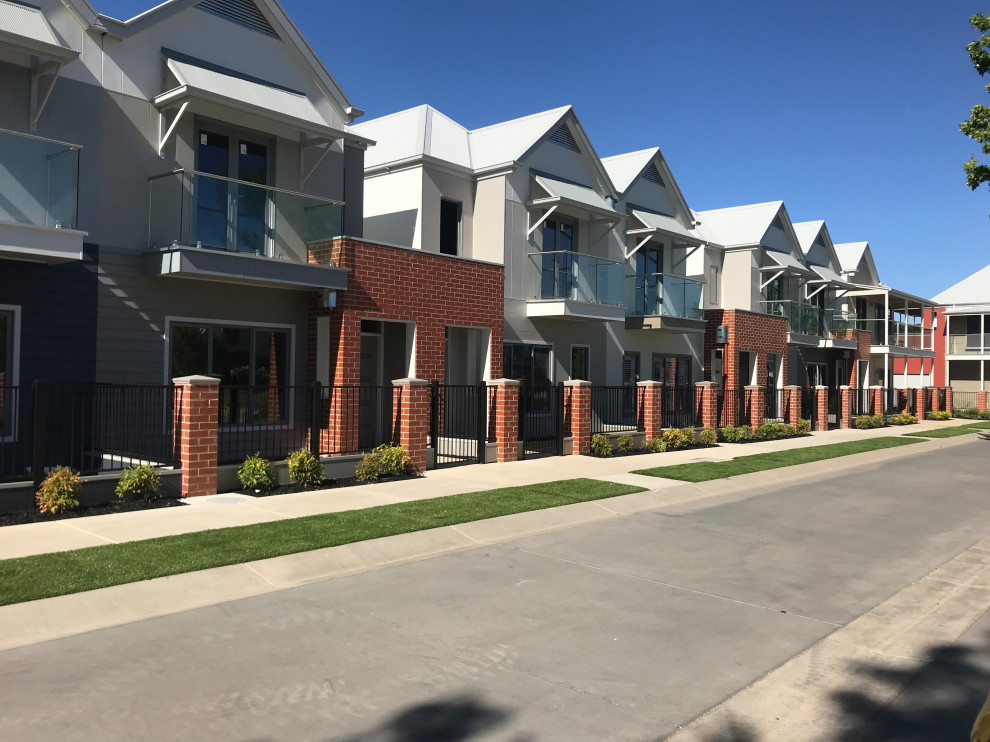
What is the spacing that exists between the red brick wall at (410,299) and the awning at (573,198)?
278 centimetres

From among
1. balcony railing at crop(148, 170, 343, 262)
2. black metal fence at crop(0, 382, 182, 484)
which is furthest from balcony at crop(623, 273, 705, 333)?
black metal fence at crop(0, 382, 182, 484)

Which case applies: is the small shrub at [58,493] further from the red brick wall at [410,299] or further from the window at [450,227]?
the window at [450,227]

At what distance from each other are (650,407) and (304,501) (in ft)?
36.2

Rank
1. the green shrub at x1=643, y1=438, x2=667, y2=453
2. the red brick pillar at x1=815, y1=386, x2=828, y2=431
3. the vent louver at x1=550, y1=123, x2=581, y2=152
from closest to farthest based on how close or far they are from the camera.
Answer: the green shrub at x1=643, y1=438, x2=667, y2=453 → the vent louver at x1=550, y1=123, x2=581, y2=152 → the red brick pillar at x1=815, y1=386, x2=828, y2=431

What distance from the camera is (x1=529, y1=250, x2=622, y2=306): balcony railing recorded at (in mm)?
20781

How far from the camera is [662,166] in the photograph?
2595 cm

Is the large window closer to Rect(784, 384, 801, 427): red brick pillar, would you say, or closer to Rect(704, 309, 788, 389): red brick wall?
Rect(704, 309, 788, 389): red brick wall

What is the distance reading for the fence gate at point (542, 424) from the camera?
693 inches

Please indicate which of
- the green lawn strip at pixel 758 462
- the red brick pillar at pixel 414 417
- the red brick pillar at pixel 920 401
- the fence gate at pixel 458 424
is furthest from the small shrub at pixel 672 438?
the red brick pillar at pixel 920 401

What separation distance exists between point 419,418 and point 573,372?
28.1 ft

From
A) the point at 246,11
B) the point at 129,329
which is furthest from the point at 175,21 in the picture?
the point at 129,329

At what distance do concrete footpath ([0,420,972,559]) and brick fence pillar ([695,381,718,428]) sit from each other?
374cm

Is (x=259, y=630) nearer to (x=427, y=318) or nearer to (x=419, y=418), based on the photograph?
(x=419, y=418)

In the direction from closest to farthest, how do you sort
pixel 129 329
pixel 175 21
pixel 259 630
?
pixel 259 630
pixel 129 329
pixel 175 21
